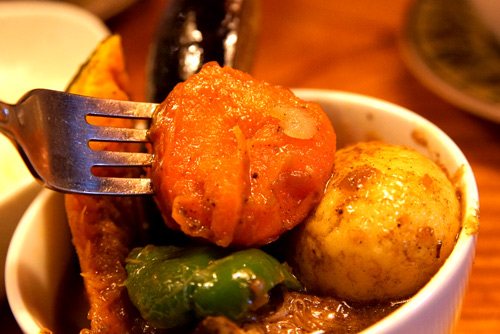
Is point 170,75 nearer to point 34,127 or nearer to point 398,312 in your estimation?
point 34,127

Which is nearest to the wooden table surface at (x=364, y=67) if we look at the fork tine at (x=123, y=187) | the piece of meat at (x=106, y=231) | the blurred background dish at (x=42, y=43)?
the blurred background dish at (x=42, y=43)

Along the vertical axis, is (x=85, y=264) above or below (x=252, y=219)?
below

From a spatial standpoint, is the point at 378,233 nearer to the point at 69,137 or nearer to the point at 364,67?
the point at 69,137

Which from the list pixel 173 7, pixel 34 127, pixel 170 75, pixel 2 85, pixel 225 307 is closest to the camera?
pixel 225 307

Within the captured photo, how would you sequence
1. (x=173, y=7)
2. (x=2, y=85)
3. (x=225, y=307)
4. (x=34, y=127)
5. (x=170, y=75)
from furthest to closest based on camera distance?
1. (x=2, y=85)
2. (x=173, y=7)
3. (x=170, y=75)
4. (x=34, y=127)
5. (x=225, y=307)

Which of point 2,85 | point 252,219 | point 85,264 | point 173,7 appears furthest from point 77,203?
point 2,85

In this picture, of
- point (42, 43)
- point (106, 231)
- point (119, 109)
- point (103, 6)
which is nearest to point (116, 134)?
point (119, 109)
